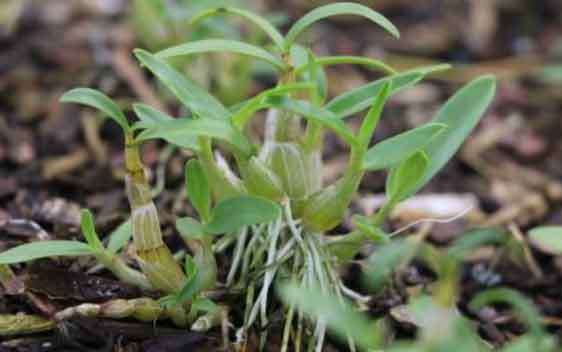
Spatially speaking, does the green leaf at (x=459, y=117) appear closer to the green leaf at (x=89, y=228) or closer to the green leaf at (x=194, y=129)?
the green leaf at (x=194, y=129)

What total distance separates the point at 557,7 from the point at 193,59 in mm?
1336

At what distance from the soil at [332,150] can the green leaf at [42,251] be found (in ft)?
0.36

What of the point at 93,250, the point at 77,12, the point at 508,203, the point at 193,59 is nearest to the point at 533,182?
the point at 508,203

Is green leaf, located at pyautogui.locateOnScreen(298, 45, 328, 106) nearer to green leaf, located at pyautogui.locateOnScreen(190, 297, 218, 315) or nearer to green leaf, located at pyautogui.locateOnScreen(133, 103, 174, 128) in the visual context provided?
green leaf, located at pyautogui.locateOnScreen(133, 103, 174, 128)

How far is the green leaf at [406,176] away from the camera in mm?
1115

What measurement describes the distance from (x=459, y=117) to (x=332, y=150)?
652 millimetres

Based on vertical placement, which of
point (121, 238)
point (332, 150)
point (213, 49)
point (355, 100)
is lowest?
point (332, 150)

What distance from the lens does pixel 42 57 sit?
2064 mm

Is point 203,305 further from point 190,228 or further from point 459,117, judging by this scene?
point 459,117

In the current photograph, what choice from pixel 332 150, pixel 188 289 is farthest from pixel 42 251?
pixel 332 150

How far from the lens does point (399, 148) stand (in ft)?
3.70

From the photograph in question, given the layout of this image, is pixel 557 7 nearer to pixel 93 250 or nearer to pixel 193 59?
pixel 193 59

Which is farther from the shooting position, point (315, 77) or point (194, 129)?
point (315, 77)

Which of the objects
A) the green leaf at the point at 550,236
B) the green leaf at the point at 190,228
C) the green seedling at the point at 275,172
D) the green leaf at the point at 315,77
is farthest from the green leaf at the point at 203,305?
the green leaf at the point at 550,236
